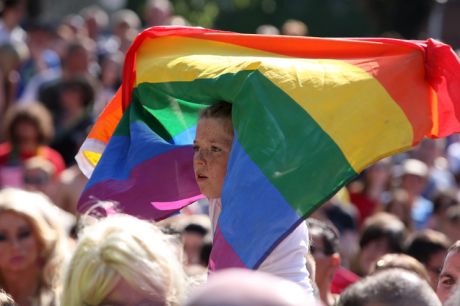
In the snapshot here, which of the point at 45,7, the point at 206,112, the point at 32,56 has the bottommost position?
the point at 45,7

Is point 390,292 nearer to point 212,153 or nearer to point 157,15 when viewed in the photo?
point 212,153

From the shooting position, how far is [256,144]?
4504mm

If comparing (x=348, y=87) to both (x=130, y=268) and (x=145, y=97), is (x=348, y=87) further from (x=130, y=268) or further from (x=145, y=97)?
(x=130, y=268)

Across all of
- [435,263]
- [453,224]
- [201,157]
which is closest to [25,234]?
[201,157]

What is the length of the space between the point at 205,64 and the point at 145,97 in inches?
19.4

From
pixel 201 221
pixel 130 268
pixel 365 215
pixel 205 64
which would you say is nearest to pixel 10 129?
pixel 201 221

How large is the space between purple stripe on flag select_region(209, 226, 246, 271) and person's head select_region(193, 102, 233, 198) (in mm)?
289

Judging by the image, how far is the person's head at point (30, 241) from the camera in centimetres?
589

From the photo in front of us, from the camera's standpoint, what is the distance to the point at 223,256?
14.4 ft

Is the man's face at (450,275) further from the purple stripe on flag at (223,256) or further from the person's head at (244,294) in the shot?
the person's head at (244,294)

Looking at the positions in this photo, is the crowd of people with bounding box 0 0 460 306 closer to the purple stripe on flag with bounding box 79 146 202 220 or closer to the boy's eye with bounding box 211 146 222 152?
the boy's eye with bounding box 211 146 222 152

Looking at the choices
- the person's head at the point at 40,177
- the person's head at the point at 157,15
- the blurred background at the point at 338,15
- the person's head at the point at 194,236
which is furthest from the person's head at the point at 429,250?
the blurred background at the point at 338,15

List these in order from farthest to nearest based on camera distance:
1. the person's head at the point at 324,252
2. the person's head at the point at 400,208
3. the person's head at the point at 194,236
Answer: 1. the person's head at the point at 400,208
2. the person's head at the point at 194,236
3. the person's head at the point at 324,252

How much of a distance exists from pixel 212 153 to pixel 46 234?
1485 millimetres
